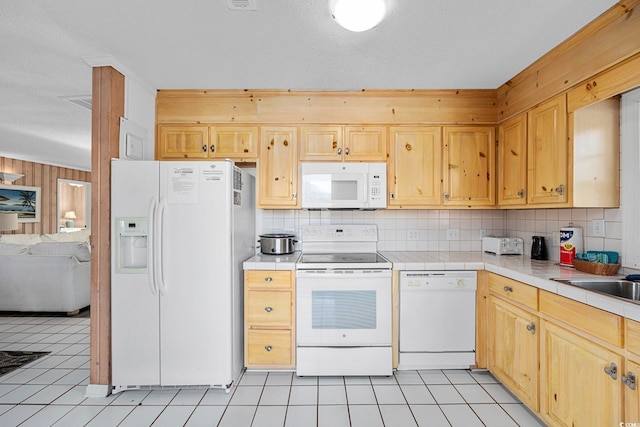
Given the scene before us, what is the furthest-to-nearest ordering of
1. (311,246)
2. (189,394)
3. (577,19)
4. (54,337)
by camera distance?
(54,337) → (311,246) → (189,394) → (577,19)

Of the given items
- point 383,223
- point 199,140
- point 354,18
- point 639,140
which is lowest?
point 383,223

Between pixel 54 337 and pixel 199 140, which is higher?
pixel 199 140

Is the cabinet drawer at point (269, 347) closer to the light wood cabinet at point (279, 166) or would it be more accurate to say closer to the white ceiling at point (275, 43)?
the light wood cabinet at point (279, 166)

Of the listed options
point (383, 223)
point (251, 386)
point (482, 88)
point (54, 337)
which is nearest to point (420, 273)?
point (383, 223)

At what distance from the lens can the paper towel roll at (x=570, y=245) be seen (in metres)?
2.16

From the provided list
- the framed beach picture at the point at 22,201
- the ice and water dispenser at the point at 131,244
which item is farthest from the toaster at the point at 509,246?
the framed beach picture at the point at 22,201

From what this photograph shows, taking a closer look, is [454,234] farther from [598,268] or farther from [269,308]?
[269,308]

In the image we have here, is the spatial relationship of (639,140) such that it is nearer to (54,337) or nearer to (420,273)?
(420,273)

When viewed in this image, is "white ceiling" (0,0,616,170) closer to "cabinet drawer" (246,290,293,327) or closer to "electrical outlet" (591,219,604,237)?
"electrical outlet" (591,219,604,237)

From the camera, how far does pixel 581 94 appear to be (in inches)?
74.6

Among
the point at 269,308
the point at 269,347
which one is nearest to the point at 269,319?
the point at 269,308

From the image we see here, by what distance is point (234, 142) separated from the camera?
280 cm

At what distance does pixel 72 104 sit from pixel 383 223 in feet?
10.9

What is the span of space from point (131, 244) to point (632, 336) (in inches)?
108
